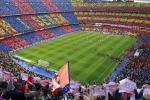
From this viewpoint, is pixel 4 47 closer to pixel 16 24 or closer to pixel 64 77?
pixel 16 24

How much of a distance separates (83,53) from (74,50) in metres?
2.86

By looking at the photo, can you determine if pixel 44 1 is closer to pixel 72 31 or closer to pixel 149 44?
pixel 72 31

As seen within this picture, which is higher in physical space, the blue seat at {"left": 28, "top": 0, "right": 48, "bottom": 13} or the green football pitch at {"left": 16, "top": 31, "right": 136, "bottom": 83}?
the blue seat at {"left": 28, "top": 0, "right": 48, "bottom": 13}

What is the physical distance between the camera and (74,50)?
5725 centimetres

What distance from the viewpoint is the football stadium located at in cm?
1241

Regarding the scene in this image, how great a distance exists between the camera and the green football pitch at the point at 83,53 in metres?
43.8

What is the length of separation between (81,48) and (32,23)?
2143cm

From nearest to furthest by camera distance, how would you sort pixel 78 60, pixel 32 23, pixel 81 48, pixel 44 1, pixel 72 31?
pixel 78 60
pixel 81 48
pixel 32 23
pixel 72 31
pixel 44 1

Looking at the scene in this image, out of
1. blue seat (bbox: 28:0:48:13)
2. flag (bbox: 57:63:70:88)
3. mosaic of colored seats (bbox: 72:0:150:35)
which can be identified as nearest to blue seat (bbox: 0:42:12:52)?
blue seat (bbox: 28:0:48:13)

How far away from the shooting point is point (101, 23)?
93.4 meters

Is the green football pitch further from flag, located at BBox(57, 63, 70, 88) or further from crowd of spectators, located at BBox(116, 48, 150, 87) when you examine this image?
flag, located at BBox(57, 63, 70, 88)

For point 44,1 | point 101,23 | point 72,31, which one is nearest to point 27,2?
point 44,1

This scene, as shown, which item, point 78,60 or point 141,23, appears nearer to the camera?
point 78,60

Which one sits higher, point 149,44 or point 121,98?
point 121,98
